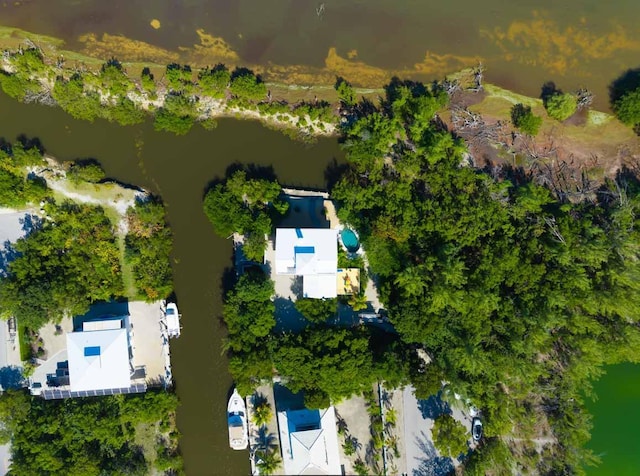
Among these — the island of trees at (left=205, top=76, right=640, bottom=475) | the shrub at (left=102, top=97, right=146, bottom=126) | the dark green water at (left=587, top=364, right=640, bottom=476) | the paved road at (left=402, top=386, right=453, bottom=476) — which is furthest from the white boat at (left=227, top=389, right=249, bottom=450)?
the dark green water at (left=587, top=364, right=640, bottom=476)

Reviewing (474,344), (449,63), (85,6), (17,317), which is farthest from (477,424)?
(85,6)

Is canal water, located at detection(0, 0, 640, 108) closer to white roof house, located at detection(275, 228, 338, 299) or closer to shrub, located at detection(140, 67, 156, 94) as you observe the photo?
shrub, located at detection(140, 67, 156, 94)

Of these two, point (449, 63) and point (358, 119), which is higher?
point (449, 63)

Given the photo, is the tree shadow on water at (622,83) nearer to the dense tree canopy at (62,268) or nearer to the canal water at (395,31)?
the canal water at (395,31)

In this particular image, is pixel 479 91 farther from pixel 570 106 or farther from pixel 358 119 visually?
pixel 358 119

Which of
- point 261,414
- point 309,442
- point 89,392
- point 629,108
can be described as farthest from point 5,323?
point 629,108

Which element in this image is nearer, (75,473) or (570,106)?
(75,473)
